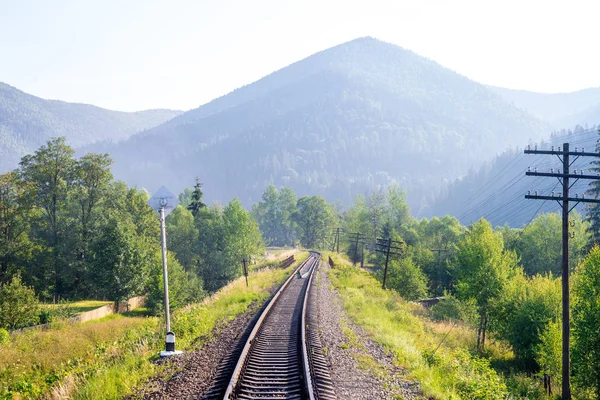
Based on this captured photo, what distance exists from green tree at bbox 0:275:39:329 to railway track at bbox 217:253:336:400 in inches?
949

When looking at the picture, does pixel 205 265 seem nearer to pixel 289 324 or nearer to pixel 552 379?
pixel 552 379

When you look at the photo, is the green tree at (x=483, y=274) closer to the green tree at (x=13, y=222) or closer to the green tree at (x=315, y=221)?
the green tree at (x=13, y=222)

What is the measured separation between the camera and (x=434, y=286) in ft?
250

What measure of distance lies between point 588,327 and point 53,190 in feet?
175

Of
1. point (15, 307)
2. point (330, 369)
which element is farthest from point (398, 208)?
point (330, 369)

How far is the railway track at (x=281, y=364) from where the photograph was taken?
31.6 ft

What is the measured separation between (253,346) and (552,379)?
3087 centimetres

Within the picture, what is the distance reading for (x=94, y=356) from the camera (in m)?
15.6

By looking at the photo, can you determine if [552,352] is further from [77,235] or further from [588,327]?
[77,235]

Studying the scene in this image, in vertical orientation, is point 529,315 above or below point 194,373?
below

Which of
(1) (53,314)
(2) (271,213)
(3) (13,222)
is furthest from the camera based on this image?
(2) (271,213)

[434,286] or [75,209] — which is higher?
[75,209]

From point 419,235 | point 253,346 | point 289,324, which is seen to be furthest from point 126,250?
point 419,235

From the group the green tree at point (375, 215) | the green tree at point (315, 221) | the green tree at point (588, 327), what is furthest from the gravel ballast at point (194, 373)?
the green tree at point (315, 221)
